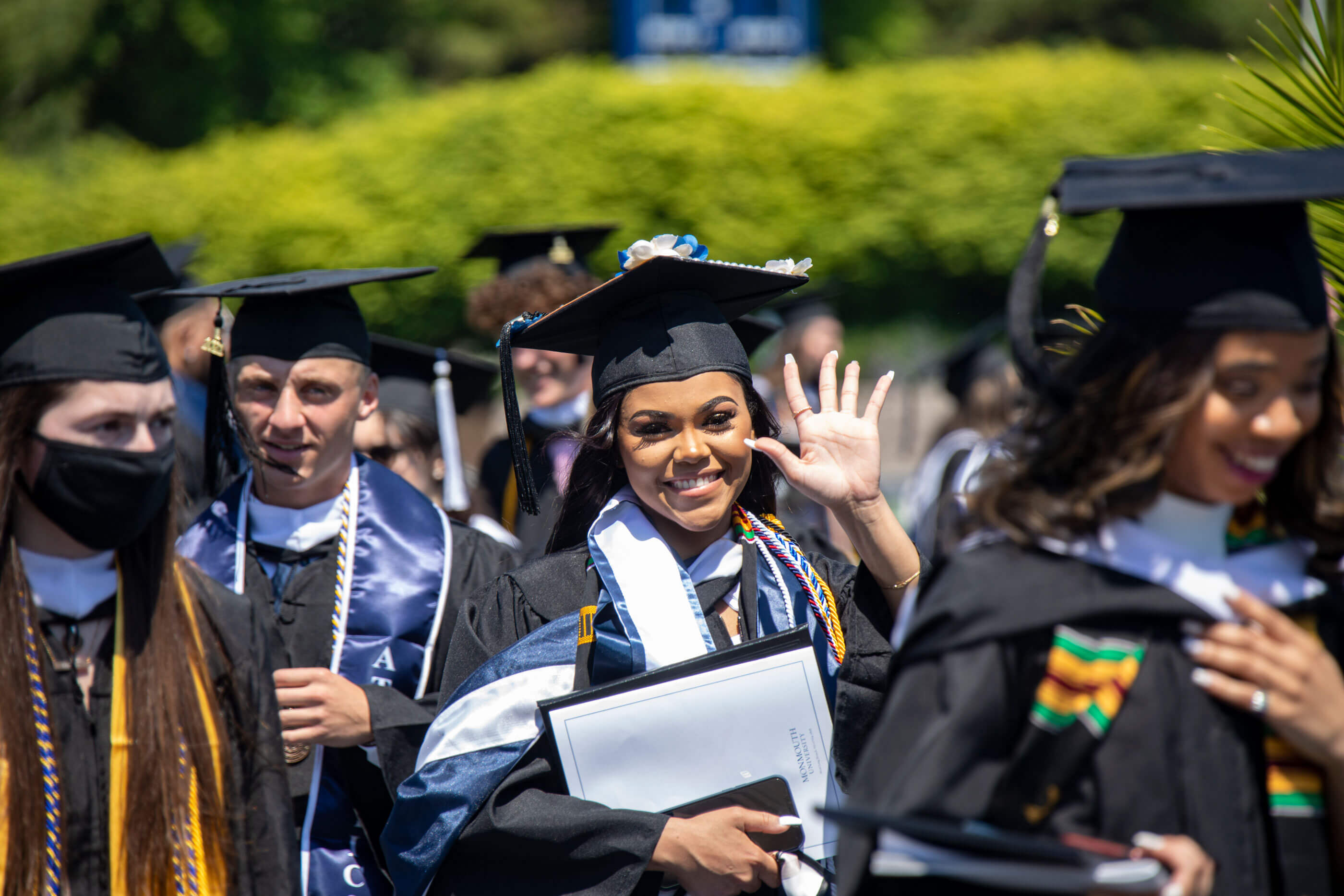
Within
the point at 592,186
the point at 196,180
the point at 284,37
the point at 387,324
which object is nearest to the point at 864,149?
the point at 592,186

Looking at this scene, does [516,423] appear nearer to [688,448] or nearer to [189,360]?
[688,448]

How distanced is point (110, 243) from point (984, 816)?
1.80 meters

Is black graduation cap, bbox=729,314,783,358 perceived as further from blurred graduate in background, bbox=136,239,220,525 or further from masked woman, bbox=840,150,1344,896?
blurred graduate in background, bbox=136,239,220,525

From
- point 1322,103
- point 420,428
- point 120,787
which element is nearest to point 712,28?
point 420,428

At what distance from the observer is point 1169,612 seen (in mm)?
1662

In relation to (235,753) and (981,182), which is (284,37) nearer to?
(981,182)

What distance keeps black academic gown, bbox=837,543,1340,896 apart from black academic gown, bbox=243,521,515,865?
5.13ft

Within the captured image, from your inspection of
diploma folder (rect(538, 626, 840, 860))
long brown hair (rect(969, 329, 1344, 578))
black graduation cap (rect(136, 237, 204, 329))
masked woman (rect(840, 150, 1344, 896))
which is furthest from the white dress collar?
black graduation cap (rect(136, 237, 204, 329))

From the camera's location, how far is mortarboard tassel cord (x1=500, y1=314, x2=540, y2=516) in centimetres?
290

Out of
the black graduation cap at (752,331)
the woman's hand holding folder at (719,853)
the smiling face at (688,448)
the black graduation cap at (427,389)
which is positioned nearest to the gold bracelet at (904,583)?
the smiling face at (688,448)

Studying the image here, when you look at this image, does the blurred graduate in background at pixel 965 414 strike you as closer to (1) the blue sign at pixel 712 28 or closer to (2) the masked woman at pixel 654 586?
(2) the masked woman at pixel 654 586

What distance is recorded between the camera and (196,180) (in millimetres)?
12875

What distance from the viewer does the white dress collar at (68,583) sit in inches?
89.6

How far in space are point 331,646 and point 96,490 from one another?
1.10 metres
